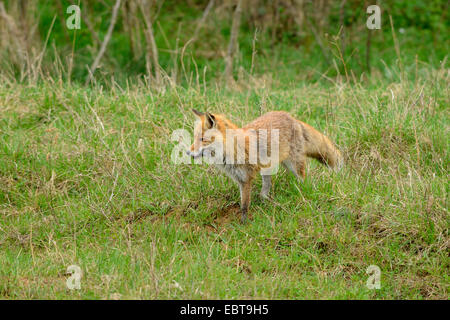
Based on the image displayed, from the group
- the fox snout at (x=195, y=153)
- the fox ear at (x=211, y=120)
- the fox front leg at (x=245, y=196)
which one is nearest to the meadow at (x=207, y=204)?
the fox front leg at (x=245, y=196)

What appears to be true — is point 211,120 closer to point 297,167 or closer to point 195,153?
point 195,153

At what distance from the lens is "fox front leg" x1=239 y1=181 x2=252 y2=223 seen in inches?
229

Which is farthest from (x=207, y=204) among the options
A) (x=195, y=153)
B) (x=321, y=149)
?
(x=321, y=149)

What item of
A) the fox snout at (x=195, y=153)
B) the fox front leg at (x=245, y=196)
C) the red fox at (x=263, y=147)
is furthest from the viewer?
the fox front leg at (x=245, y=196)

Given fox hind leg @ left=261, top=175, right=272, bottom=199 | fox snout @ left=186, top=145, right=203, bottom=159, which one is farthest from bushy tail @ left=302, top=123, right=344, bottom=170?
fox snout @ left=186, top=145, right=203, bottom=159

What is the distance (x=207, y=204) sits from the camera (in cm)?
611

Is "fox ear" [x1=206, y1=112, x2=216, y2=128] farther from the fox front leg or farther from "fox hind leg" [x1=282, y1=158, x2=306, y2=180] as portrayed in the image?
"fox hind leg" [x1=282, y1=158, x2=306, y2=180]

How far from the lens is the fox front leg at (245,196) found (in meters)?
5.82

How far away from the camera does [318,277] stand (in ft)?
16.6

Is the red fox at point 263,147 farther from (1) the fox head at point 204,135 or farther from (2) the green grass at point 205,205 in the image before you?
(2) the green grass at point 205,205

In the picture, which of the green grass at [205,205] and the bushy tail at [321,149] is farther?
the bushy tail at [321,149]

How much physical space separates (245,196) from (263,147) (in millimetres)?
558

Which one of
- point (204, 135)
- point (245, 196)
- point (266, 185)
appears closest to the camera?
point (204, 135)

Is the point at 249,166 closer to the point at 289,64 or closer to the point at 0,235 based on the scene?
the point at 0,235
